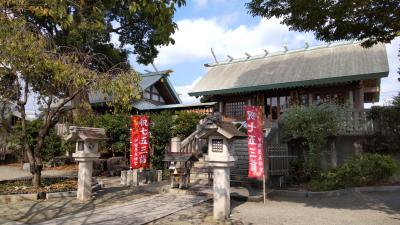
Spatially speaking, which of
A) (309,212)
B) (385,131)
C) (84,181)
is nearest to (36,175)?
(84,181)

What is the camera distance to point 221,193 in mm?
8328

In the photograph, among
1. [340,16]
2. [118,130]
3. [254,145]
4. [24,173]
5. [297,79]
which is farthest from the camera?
[297,79]

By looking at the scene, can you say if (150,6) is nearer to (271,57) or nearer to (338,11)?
(338,11)

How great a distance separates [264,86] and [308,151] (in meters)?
6.93

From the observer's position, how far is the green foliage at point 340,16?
785 centimetres

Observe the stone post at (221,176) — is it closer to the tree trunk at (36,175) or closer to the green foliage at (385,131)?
the tree trunk at (36,175)

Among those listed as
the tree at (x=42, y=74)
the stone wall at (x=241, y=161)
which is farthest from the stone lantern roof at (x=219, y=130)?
the stone wall at (x=241, y=161)

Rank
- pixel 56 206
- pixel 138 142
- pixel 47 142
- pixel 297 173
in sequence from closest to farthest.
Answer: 1. pixel 56 206
2. pixel 297 173
3. pixel 138 142
4. pixel 47 142

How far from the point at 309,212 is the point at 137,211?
457 cm

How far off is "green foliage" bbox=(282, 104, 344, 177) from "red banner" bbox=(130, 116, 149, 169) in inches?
237

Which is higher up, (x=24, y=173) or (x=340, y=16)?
(x=340, y=16)

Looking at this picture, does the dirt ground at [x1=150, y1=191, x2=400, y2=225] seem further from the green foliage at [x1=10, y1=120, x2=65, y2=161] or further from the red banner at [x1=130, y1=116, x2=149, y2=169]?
the green foliage at [x1=10, y1=120, x2=65, y2=161]

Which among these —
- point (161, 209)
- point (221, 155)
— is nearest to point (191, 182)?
point (161, 209)

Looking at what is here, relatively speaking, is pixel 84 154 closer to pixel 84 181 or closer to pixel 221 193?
pixel 84 181
